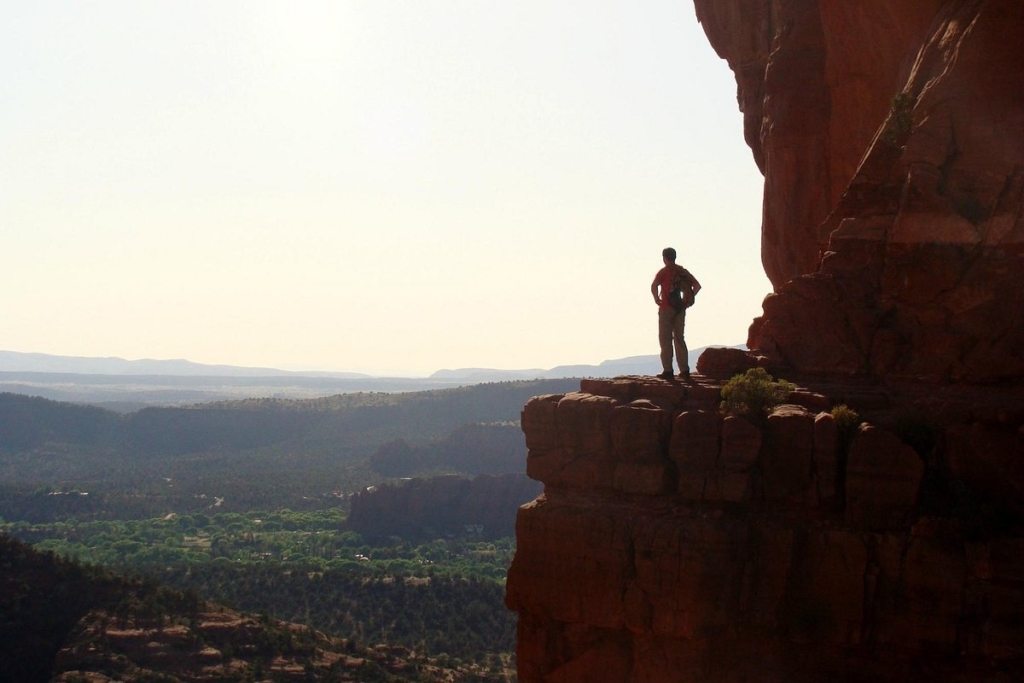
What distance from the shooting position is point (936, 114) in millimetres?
18906

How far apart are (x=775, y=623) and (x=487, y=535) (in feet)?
290

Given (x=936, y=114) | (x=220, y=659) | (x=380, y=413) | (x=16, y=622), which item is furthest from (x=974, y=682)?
(x=380, y=413)

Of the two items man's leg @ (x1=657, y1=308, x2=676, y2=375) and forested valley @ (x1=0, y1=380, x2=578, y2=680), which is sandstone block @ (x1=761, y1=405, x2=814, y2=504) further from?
forested valley @ (x1=0, y1=380, x2=578, y2=680)

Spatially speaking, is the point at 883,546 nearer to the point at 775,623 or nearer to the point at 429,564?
the point at 775,623

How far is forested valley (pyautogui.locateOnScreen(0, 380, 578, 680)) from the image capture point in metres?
65.2

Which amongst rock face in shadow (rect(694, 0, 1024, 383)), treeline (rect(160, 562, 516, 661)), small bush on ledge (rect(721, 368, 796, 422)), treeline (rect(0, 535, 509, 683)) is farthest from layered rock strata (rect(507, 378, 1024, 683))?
treeline (rect(160, 562, 516, 661))

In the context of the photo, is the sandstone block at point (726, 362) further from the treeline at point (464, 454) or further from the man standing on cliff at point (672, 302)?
the treeline at point (464, 454)

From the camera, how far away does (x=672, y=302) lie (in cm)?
2161

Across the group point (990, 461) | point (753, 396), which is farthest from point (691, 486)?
point (990, 461)

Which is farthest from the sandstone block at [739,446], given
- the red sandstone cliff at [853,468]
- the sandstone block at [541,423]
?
the sandstone block at [541,423]

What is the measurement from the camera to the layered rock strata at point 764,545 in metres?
16.4

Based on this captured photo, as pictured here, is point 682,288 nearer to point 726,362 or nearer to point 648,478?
point 726,362

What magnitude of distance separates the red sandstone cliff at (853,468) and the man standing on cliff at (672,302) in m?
0.87

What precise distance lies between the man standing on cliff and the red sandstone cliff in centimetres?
87
